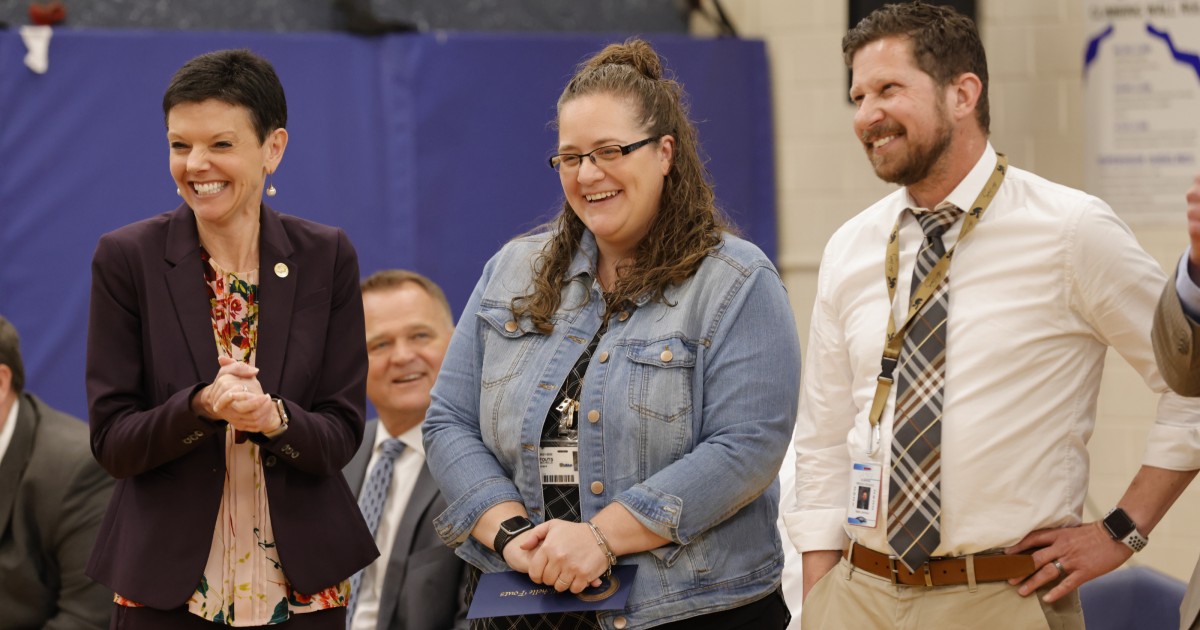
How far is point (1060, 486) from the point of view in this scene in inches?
82.3

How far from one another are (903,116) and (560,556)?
0.90 metres

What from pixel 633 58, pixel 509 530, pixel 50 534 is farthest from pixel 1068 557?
pixel 50 534

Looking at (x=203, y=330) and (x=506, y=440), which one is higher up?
(x=203, y=330)

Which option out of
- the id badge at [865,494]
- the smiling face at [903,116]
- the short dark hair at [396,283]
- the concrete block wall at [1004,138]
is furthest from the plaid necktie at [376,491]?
the concrete block wall at [1004,138]

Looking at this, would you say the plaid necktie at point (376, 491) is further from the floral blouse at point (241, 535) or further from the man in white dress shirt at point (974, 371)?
the man in white dress shirt at point (974, 371)

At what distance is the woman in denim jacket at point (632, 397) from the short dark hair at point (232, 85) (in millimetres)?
511

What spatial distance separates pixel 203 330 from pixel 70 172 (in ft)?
8.98

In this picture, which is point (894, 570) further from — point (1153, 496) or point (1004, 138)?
point (1004, 138)

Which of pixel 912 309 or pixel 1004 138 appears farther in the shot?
pixel 1004 138

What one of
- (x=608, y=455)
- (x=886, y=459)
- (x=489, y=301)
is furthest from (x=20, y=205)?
(x=886, y=459)

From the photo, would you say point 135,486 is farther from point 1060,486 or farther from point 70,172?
point 70,172

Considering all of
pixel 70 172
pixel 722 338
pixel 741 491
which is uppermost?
pixel 70 172

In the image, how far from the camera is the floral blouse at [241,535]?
2125 millimetres

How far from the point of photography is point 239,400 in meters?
1.99
